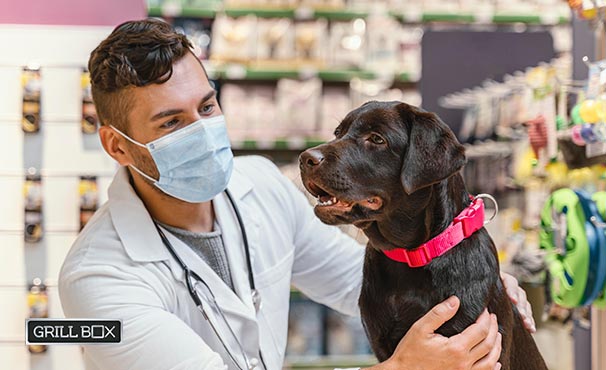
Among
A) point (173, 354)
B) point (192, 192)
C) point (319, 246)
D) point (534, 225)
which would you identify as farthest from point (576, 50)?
point (173, 354)

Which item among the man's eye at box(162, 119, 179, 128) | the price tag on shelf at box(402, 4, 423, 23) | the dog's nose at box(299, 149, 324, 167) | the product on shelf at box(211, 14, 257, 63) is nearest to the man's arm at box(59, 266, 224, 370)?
the man's eye at box(162, 119, 179, 128)

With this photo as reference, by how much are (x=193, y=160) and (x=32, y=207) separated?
1.09 feet

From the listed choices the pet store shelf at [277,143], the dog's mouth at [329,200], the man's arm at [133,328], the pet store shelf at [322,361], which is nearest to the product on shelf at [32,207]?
the man's arm at [133,328]

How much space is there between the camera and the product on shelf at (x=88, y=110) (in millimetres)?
1681

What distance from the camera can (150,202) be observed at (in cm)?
175

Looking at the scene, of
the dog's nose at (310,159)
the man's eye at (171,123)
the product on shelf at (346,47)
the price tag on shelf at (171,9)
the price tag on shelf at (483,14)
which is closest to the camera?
the dog's nose at (310,159)

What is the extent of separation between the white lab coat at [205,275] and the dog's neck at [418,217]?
39cm

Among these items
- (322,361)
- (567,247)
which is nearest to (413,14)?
(322,361)

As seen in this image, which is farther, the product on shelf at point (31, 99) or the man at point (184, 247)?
the product on shelf at point (31, 99)

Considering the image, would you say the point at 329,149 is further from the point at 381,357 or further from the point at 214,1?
the point at 214,1

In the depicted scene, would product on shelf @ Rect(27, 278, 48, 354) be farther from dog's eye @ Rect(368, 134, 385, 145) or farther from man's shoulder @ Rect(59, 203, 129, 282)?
dog's eye @ Rect(368, 134, 385, 145)

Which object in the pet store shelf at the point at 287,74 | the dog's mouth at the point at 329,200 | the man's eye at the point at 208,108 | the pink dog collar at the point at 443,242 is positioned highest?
the pet store shelf at the point at 287,74

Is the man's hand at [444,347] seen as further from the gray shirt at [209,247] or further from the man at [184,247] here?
the gray shirt at [209,247]

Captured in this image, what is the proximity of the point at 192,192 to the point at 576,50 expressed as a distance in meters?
1.29
